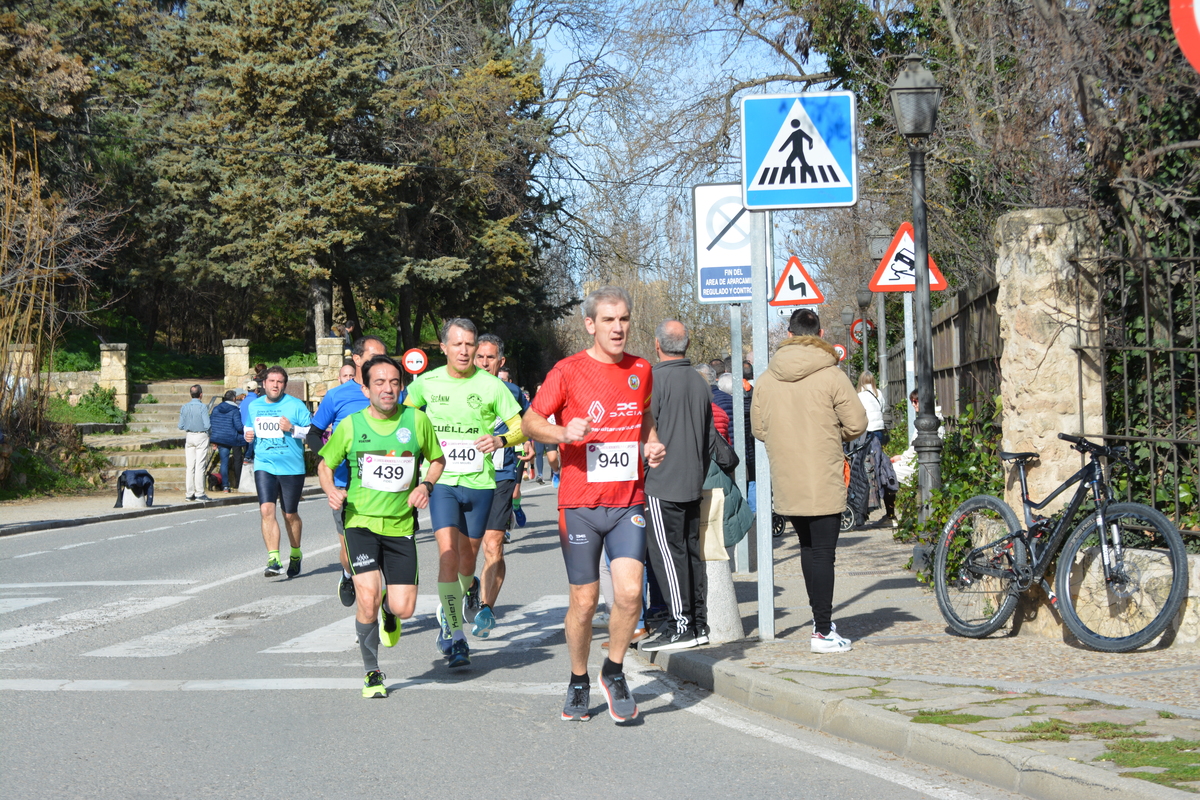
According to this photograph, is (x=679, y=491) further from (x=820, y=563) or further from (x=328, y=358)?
(x=328, y=358)

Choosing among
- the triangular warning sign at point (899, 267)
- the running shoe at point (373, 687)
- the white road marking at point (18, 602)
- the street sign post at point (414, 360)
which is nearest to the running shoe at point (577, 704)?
the running shoe at point (373, 687)

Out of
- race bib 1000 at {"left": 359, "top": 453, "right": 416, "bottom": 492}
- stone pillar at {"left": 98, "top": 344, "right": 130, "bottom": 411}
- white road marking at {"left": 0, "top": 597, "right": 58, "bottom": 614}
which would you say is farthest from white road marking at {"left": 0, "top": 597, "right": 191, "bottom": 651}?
stone pillar at {"left": 98, "top": 344, "right": 130, "bottom": 411}

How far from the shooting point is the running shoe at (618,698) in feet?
20.3

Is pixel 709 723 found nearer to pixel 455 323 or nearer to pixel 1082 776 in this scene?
pixel 1082 776

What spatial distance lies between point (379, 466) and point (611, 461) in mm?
1658

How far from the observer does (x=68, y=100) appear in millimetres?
29906

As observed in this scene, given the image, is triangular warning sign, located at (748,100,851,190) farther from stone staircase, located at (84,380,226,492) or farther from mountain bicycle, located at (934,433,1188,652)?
stone staircase, located at (84,380,226,492)

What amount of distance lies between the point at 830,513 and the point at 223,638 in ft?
14.5

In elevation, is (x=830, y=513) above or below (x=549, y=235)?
below

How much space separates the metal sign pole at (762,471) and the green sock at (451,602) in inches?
72.3

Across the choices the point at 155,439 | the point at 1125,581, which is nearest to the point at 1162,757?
the point at 1125,581

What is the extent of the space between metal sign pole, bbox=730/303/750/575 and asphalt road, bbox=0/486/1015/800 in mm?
1866

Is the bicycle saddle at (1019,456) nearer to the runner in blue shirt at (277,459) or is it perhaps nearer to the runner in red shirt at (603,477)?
the runner in red shirt at (603,477)

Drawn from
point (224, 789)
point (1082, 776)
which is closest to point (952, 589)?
point (1082, 776)
